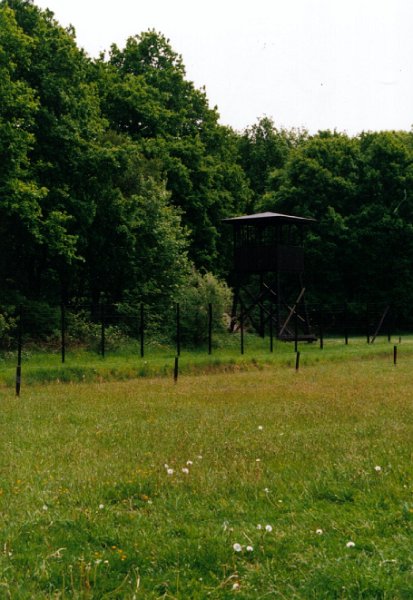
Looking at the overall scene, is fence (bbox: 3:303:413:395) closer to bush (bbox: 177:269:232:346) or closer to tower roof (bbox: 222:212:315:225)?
bush (bbox: 177:269:232:346)

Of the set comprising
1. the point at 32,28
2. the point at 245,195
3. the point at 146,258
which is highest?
the point at 32,28

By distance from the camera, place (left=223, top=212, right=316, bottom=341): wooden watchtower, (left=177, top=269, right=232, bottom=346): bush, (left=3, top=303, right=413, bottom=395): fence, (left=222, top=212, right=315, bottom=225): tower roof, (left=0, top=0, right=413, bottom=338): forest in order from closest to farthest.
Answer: (left=3, top=303, right=413, bottom=395): fence, (left=0, top=0, right=413, bottom=338): forest, (left=177, top=269, right=232, bottom=346): bush, (left=223, top=212, right=316, bottom=341): wooden watchtower, (left=222, top=212, right=315, bottom=225): tower roof

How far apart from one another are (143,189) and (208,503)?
1459 inches

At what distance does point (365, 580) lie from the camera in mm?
6371

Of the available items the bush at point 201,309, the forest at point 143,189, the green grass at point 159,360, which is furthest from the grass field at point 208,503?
the bush at point 201,309

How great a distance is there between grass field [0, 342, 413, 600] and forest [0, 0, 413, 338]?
62.1 feet

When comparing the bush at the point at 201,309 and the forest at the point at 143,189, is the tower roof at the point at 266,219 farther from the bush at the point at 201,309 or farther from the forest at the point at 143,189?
the bush at the point at 201,309

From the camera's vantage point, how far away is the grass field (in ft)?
21.6

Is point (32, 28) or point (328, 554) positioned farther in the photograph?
point (32, 28)

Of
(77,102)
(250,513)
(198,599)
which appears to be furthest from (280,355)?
(198,599)

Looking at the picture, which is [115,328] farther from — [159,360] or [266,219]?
[266,219]

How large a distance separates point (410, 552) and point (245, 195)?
57508 millimetres

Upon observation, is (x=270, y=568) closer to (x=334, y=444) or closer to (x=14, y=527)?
(x=14, y=527)

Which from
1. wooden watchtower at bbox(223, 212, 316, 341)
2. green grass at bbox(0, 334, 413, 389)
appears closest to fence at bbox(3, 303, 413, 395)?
green grass at bbox(0, 334, 413, 389)
